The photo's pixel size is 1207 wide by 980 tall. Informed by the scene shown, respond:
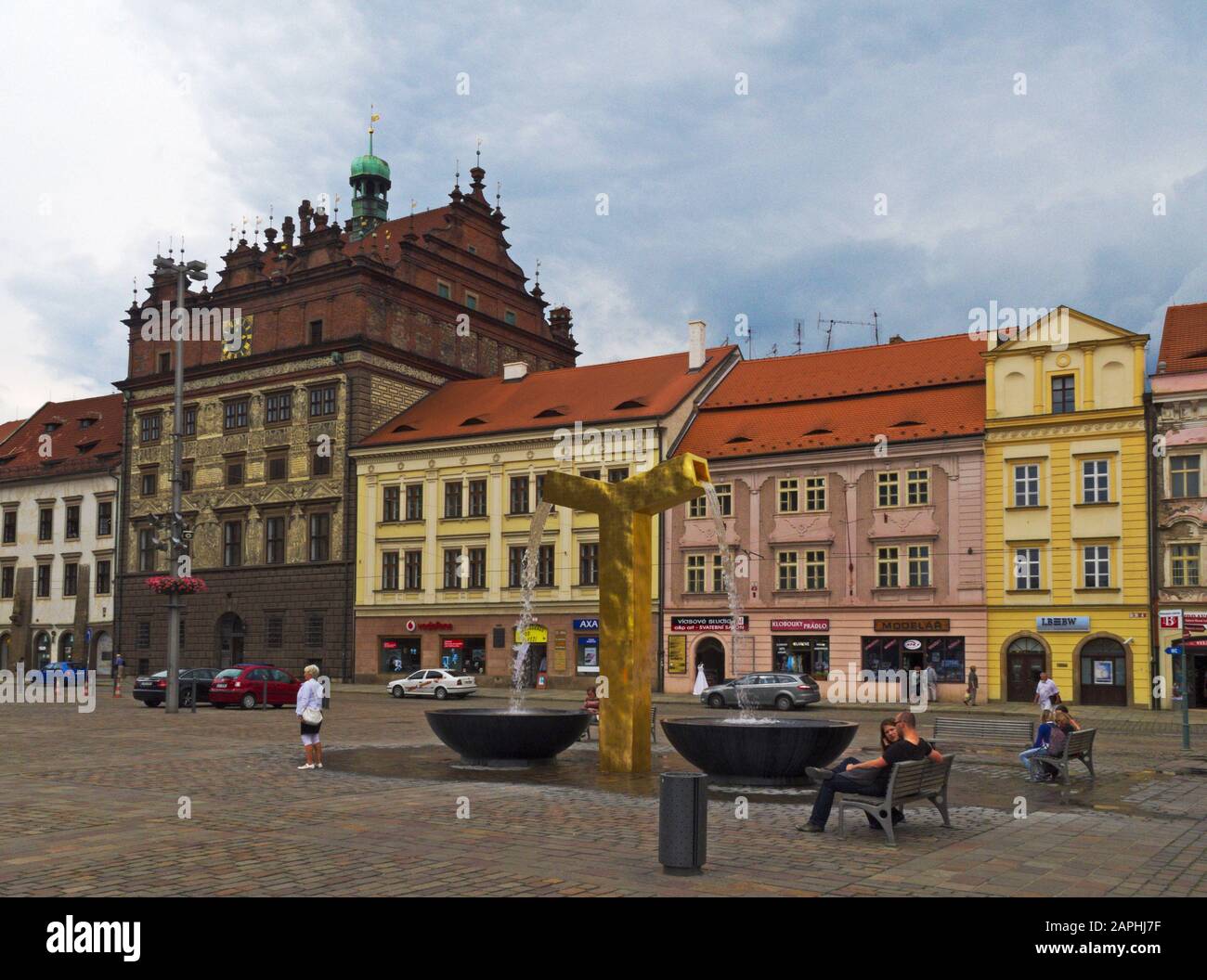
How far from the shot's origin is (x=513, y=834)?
484 inches

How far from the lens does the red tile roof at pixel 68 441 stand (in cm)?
7000

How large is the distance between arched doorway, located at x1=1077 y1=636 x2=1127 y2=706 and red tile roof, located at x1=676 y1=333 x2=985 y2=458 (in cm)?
822

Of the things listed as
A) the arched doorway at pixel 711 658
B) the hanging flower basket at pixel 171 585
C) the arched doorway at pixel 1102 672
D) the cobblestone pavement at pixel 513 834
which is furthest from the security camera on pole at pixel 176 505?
the arched doorway at pixel 1102 672

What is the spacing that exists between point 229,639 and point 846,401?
32992 millimetres

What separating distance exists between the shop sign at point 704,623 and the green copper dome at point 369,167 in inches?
1456

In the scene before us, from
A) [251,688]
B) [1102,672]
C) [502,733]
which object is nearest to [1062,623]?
[1102,672]

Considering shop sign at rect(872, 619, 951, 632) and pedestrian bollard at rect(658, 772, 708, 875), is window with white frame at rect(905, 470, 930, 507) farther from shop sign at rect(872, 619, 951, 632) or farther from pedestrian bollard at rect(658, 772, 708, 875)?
pedestrian bollard at rect(658, 772, 708, 875)

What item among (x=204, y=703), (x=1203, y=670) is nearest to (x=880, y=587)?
(x=1203, y=670)

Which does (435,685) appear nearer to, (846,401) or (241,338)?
(846,401)

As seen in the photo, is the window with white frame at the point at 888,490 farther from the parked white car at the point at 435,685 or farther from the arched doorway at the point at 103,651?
the arched doorway at the point at 103,651

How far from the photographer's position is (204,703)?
139ft

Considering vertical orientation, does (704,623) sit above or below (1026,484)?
below

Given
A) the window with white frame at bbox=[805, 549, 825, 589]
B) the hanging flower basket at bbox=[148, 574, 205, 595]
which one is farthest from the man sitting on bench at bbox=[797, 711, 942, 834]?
the window with white frame at bbox=[805, 549, 825, 589]
